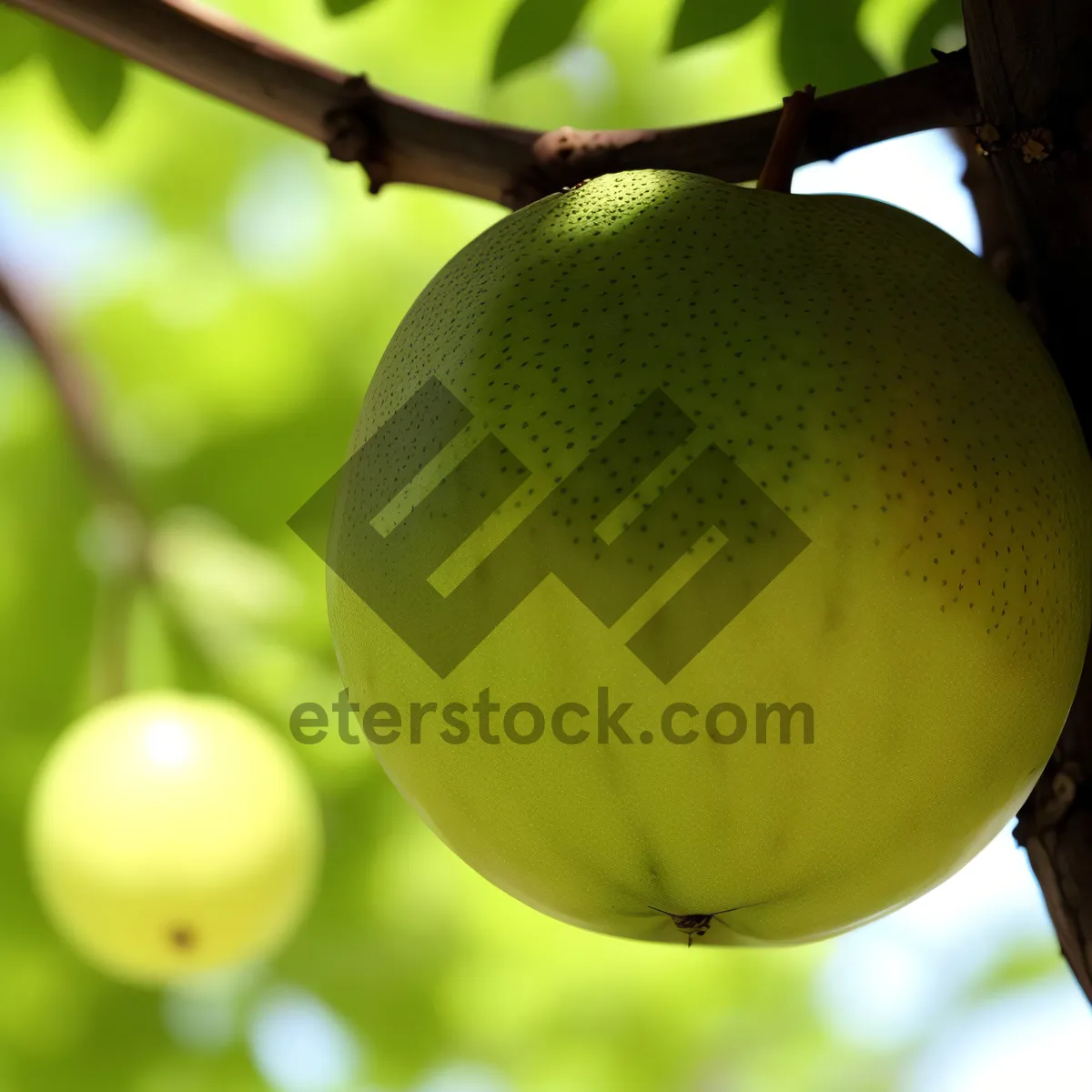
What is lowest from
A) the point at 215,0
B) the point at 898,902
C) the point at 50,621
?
the point at 898,902

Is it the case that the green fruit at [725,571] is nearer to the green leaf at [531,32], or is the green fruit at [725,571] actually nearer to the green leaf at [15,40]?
the green leaf at [531,32]

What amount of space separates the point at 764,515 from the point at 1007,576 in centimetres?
5

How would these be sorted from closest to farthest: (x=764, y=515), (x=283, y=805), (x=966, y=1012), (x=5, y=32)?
(x=764, y=515)
(x=5, y=32)
(x=283, y=805)
(x=966, y=1012)

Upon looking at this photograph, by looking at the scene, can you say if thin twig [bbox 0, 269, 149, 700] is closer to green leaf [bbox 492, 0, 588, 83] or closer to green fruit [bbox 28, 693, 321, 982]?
green fruit [bbox 28, 693, 321, 982]

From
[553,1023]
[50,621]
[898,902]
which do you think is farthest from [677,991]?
[898,902]

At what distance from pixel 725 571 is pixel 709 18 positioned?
8.6 inches

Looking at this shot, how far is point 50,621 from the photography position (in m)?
0.73

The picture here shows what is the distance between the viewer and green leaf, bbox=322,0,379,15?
40cm

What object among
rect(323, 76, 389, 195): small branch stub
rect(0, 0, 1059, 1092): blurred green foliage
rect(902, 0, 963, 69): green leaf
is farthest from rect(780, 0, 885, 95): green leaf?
rect(0, 0, 1059, 1092): blurred green foliage

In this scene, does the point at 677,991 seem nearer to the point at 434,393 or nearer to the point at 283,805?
the point at 283,805

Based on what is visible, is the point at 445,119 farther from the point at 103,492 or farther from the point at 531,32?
the point at 103,492

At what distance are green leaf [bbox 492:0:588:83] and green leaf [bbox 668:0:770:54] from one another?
0.04m

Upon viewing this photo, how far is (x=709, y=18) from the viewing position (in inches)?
15.0

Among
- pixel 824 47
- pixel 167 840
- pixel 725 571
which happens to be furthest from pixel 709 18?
pixel 167 840
